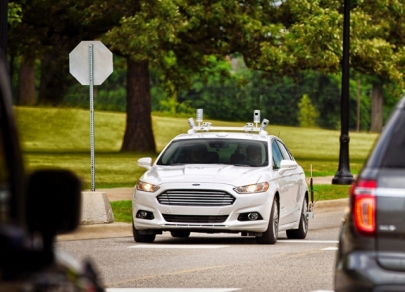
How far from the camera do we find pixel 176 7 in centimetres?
3712

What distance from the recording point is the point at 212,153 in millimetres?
17094

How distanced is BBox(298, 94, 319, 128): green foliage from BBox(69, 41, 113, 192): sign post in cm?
10692

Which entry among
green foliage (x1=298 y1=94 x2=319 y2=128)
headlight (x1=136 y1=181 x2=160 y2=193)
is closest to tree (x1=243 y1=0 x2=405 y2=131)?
headlight (x1=136 y1=181 x2=160 y2=193)

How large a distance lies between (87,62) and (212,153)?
150 inches

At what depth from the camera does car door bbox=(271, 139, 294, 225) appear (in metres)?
16.8

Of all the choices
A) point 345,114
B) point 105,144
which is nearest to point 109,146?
point 105,144

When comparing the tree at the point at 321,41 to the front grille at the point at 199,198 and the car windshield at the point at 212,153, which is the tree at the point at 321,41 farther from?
the front grille at the point at 199,198

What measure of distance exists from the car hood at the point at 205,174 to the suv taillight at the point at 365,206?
9.24m

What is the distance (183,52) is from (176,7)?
8.71 meters

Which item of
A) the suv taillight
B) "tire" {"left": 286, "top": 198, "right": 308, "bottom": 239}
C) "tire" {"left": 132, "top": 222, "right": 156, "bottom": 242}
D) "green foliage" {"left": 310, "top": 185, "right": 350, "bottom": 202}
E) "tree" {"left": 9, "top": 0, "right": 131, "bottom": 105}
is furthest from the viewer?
"tree" {"left": 9, "top": 0, "right": 131, "bottom": 105}

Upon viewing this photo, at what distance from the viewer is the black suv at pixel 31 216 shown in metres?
3.73

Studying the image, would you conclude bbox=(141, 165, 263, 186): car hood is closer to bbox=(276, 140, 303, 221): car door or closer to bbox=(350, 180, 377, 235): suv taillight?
bbox=(276, 140, 303, 221): car door

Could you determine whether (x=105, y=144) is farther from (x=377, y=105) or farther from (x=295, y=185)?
(x=295, y=185)

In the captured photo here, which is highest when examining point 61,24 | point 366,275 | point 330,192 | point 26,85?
point 61,24
